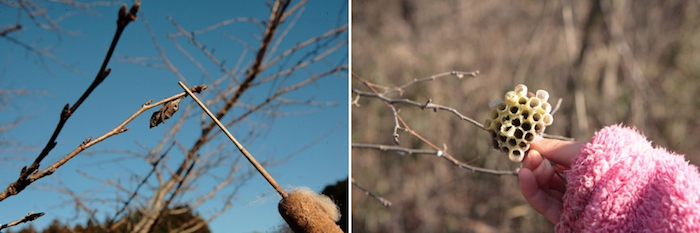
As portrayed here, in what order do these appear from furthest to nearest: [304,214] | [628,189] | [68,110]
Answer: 1. [628,189]
2. [304,214]
3. [68,110]

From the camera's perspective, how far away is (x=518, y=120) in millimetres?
640

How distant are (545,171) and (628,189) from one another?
0.10 m

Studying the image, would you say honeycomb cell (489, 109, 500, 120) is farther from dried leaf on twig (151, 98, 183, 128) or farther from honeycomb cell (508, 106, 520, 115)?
dried leaf on twig (151, 98, 183, 128)

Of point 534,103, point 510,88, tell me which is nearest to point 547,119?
point 534,103

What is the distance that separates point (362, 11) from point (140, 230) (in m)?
1.48

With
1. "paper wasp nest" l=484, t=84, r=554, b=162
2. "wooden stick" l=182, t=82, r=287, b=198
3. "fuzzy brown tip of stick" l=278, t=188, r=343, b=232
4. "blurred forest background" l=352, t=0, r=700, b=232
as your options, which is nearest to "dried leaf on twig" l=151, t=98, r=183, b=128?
"wooden stick" l=182, t=82, r=287, b=198

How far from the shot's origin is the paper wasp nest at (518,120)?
0.63 m

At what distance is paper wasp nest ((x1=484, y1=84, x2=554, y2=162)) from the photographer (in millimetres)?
630

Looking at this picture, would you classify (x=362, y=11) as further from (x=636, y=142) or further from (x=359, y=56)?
(x=636, y=142)

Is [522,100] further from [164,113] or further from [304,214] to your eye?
[164,113]

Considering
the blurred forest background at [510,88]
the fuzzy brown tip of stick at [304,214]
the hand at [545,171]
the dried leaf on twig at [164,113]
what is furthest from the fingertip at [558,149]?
the blurred forest background at [510,88]

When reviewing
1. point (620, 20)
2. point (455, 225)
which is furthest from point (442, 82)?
point (620, 20)

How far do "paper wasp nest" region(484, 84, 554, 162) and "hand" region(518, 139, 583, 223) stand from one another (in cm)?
3

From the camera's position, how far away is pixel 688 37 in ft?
7.59
